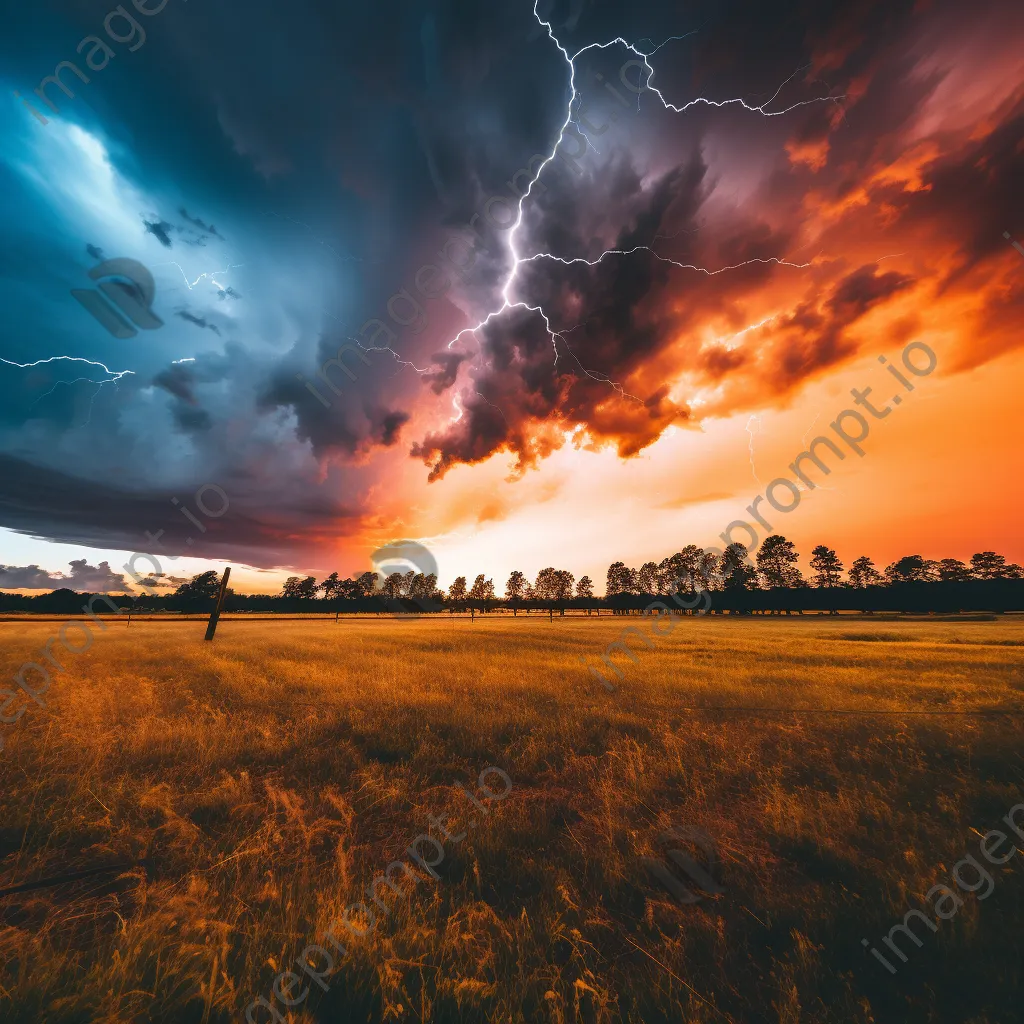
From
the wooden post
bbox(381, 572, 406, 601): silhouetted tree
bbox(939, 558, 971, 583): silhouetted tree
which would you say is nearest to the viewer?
the wooden post

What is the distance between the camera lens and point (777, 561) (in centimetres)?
9762

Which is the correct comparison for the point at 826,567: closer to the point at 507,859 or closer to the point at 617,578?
the point at 617,578

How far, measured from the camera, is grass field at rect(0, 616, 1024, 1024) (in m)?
2.45

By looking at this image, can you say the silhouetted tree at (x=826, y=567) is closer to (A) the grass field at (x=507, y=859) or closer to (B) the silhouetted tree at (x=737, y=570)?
(B) the silhouetted tree at (x=737, y=570)

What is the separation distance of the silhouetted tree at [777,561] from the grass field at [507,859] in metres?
104

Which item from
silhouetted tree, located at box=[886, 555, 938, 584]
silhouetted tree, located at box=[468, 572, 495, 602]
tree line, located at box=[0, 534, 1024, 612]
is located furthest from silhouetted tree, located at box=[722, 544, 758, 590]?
silhouetted tree, located at box=[468, 572, 495, 602]

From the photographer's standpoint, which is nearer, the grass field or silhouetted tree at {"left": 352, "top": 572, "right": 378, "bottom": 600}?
the grass field

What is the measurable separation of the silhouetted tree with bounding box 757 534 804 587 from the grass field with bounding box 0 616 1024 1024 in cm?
10436

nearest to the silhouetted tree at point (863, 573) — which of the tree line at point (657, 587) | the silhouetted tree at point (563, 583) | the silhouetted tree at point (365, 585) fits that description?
the tree line at point (657, 587)

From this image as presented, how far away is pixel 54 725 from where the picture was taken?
6621 mm

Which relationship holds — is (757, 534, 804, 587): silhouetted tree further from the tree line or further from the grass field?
the grass field

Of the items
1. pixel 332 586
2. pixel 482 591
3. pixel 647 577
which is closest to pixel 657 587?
pixel 647 577

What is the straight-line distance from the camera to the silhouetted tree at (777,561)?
9688 cm

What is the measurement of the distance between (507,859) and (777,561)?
379 feet
